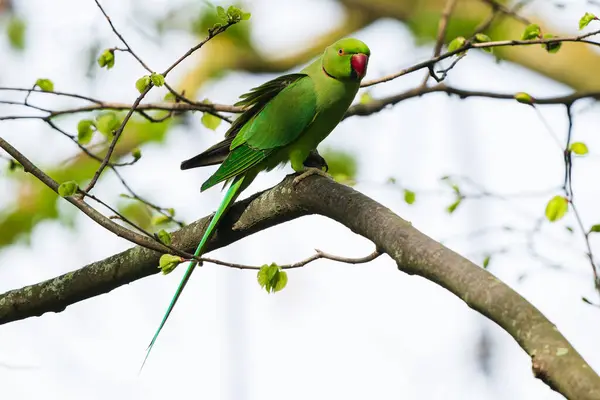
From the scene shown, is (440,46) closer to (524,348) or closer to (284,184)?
(284,184)

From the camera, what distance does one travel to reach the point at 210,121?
3.88 metres

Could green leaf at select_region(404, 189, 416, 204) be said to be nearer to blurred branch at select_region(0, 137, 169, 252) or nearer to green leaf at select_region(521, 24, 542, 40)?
green leaf at select_region(521, 24, 542, 40)

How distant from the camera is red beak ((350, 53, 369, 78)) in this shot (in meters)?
3.69

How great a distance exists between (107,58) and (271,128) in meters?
0.81

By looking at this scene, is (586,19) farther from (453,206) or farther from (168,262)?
(168,262)

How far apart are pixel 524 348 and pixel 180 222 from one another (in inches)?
91.7

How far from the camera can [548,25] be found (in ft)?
19.6

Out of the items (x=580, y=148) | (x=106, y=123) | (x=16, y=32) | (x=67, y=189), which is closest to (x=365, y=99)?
(x=106, y=123)

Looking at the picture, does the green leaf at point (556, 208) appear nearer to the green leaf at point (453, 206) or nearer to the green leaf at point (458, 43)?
the green leaf at point (458, 43)

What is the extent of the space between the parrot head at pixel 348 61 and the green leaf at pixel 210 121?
598 mm

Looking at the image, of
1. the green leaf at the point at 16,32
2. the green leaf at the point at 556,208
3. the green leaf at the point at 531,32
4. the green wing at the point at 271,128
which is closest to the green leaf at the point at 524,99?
the green leaf at the point at 531,32

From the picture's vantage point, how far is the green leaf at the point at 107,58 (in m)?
3.48

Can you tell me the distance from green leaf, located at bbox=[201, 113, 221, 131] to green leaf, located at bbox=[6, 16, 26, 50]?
3.44 metres

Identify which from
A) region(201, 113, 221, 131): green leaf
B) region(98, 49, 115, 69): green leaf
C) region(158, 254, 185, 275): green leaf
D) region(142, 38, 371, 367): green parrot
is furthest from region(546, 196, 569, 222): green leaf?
region(98, 49, 115, 69): green leaf
